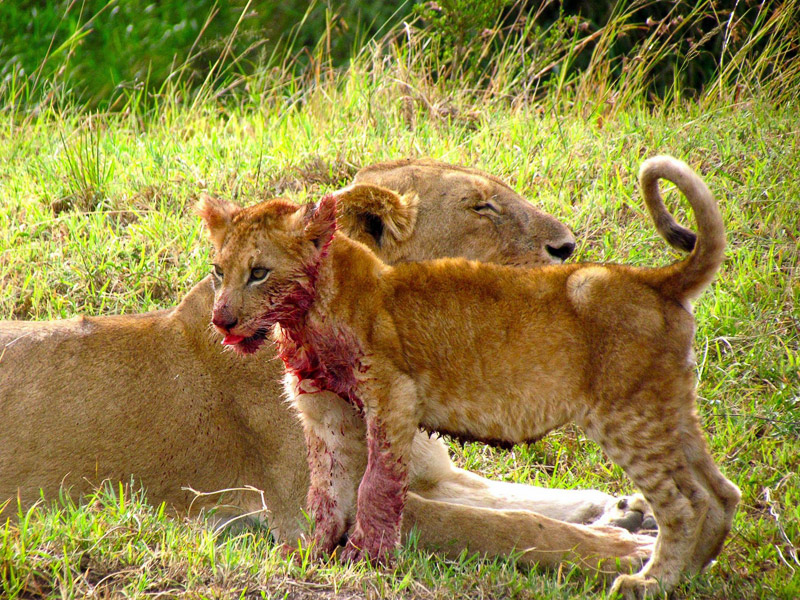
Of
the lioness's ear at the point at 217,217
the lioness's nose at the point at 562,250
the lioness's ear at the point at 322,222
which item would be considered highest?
the lioness's ear at the point at 322,222

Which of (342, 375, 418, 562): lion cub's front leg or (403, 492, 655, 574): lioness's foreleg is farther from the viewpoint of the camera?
(403, 492, 655, 574): lioness's foreleg

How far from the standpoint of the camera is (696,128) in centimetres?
608

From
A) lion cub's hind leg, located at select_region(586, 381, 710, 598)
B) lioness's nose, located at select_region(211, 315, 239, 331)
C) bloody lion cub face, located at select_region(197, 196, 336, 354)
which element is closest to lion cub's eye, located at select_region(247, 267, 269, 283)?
bloody lion cub face, located at select_region(197, 196, 336, 354)

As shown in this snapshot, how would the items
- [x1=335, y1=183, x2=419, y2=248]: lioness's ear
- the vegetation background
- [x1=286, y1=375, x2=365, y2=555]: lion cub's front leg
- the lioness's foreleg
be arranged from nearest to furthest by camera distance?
1. the vegetation background
2. [x1=286, y1=375, x2=365, y2=555]: lion cub's front leg
3. the lioness's foreleg
4. [x1=335, y1=183, x2=419, y2=248]: lioness's ear

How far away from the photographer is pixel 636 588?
283cm

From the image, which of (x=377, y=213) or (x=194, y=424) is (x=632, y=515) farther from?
(x=194, y=424)

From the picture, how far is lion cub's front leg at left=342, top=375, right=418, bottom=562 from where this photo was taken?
274cm

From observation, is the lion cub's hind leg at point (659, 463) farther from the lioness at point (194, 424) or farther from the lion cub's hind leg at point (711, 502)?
the lioness at point (194, 424)

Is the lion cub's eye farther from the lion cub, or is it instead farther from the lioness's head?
the lioness's head

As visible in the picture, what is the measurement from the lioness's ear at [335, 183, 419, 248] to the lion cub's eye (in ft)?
2.13

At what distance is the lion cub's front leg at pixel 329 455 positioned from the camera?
301cm

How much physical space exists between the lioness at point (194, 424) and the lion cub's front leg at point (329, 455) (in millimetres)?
383

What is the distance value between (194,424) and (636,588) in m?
1.69

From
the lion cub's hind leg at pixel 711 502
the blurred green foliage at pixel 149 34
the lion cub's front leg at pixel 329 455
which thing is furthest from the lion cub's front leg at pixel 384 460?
the blurred green foliage at pixel 149 34
